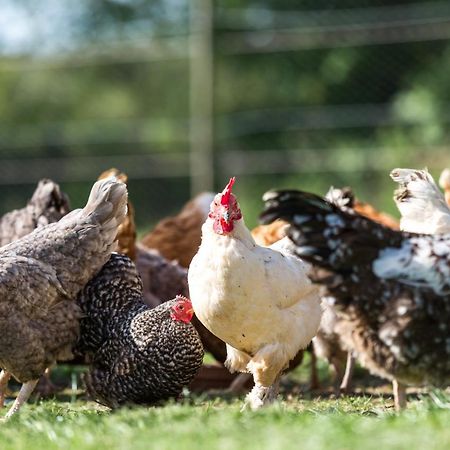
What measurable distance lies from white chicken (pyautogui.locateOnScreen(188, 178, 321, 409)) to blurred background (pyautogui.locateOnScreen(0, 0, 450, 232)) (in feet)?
24.0

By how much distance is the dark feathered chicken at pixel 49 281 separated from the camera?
5.20 meters

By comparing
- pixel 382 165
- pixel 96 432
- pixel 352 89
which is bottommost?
pixel 96 432

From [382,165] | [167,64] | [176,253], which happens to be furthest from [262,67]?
[176,253]

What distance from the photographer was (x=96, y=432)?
3.78 meters

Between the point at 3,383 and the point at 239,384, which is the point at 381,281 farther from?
the point at 3,383

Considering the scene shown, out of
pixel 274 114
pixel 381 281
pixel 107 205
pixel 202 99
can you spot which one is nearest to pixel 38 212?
pixel 107 205

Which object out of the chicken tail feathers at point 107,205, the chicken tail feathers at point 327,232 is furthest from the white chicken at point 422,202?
the chicken tail feathers at point 107,205

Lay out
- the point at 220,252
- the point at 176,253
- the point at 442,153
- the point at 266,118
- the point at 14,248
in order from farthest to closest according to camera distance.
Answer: the point at 266,118
the point at 442,153
the point at 176,253
the point at 14,248
the point at 220,252

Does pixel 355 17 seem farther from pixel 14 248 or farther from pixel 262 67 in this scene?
pixel 14 248

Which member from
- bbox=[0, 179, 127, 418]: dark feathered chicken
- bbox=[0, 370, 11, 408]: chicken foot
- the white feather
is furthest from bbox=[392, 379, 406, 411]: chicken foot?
bbox=[0, 370, 11, 408]: chicken foot

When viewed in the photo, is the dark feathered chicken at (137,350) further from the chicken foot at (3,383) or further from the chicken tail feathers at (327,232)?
the chicken tail feathers at (327,232)

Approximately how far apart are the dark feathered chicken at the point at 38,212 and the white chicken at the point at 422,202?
2.38m

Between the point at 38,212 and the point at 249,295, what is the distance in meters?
2.36

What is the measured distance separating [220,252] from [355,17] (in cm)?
899
